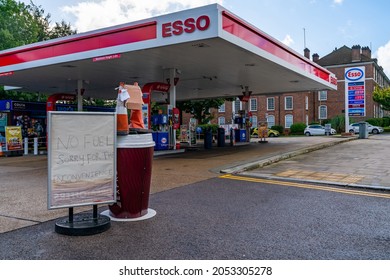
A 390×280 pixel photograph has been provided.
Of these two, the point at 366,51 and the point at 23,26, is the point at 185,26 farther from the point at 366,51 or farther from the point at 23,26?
the point at 366,51

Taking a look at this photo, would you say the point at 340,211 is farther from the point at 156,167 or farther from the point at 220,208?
the point at 156,167

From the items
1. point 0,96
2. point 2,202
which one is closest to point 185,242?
point 2,202

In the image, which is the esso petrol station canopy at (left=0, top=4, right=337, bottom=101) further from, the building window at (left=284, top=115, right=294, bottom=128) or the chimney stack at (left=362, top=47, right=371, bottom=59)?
the chimney stack at (left=362, top=47, right=371, bottom=59)

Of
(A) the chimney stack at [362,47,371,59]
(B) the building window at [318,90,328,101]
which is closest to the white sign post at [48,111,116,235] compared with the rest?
(B) the building window at [318,90,328,101]

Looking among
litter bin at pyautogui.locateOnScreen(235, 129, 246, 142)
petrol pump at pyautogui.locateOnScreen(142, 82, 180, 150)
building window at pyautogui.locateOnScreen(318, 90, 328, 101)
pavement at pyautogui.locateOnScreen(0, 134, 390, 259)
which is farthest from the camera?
building window at pyautogui.locateOnScreen(318, 90, 328, 101)

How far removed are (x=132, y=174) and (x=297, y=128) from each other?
4676cm

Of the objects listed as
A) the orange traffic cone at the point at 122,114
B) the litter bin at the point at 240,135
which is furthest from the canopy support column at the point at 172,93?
the orange traffic cone at the point at 122,114

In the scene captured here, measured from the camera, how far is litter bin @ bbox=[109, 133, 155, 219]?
5.23 metres

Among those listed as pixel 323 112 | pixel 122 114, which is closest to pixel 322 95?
pixel 323 112

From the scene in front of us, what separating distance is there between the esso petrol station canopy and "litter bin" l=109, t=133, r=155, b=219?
6.40 metres

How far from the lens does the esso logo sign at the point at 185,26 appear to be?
35.8 ft

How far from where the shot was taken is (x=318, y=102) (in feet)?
182

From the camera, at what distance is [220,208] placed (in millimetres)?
5984

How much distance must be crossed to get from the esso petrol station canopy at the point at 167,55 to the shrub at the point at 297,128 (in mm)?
27590
